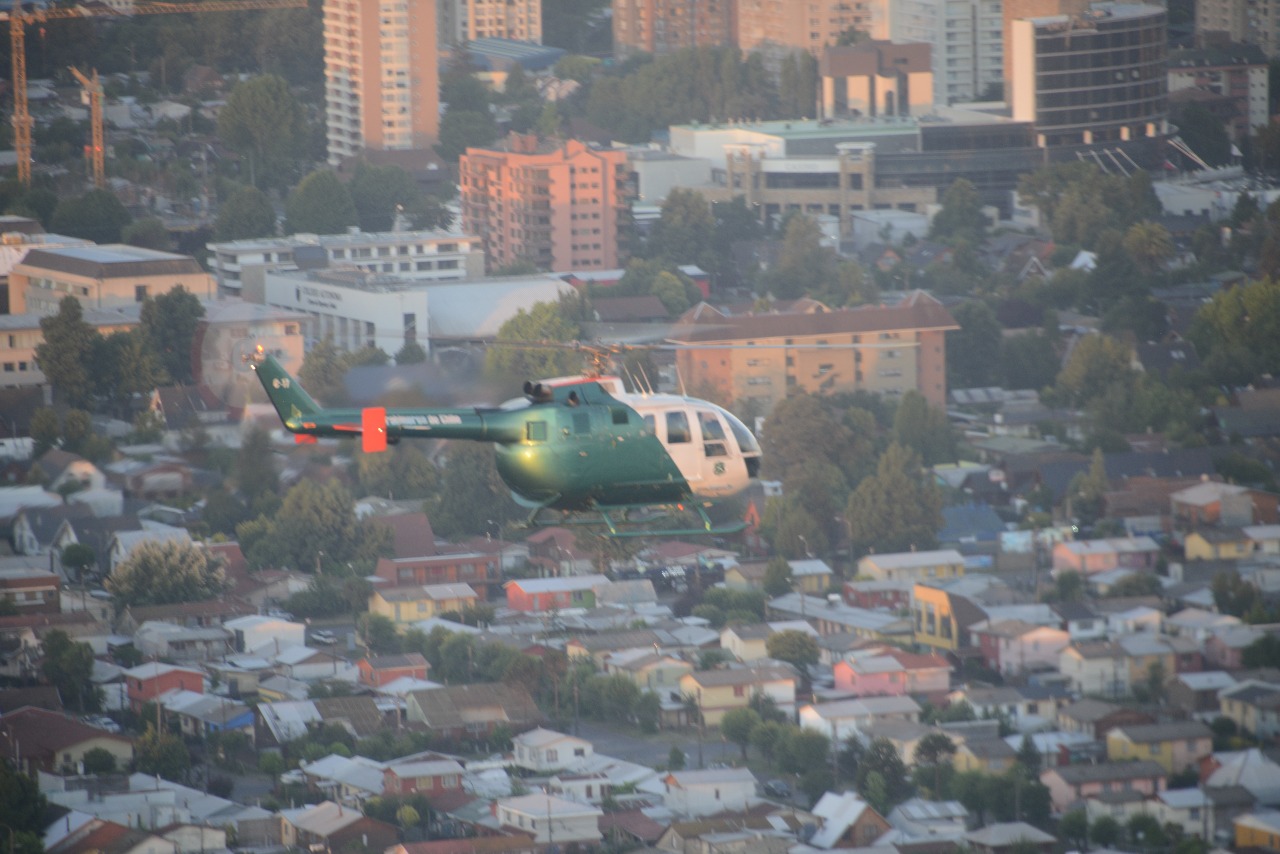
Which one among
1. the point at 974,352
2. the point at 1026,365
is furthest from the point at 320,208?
the point at 1026,365

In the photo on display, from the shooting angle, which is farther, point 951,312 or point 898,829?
point 951,312

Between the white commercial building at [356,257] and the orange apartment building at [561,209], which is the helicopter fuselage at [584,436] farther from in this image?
the orange apartment building at [561,209]

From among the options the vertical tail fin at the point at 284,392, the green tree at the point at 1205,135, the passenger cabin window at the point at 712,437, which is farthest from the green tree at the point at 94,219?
the passenger cabin window at the point at 712,437

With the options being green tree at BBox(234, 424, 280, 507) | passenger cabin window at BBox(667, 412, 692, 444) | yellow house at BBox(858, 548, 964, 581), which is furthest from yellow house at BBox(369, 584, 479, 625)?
passenger cabin window at BBox(667, 412, 692, 444)

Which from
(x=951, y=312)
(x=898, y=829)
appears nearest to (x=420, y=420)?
(x=898, y=829)

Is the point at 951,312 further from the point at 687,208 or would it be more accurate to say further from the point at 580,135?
the point at 580,135

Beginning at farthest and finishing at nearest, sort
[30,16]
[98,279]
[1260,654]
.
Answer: [30,16]
[98,279]
[1260,654]

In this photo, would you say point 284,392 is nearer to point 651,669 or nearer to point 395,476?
point 651,669
